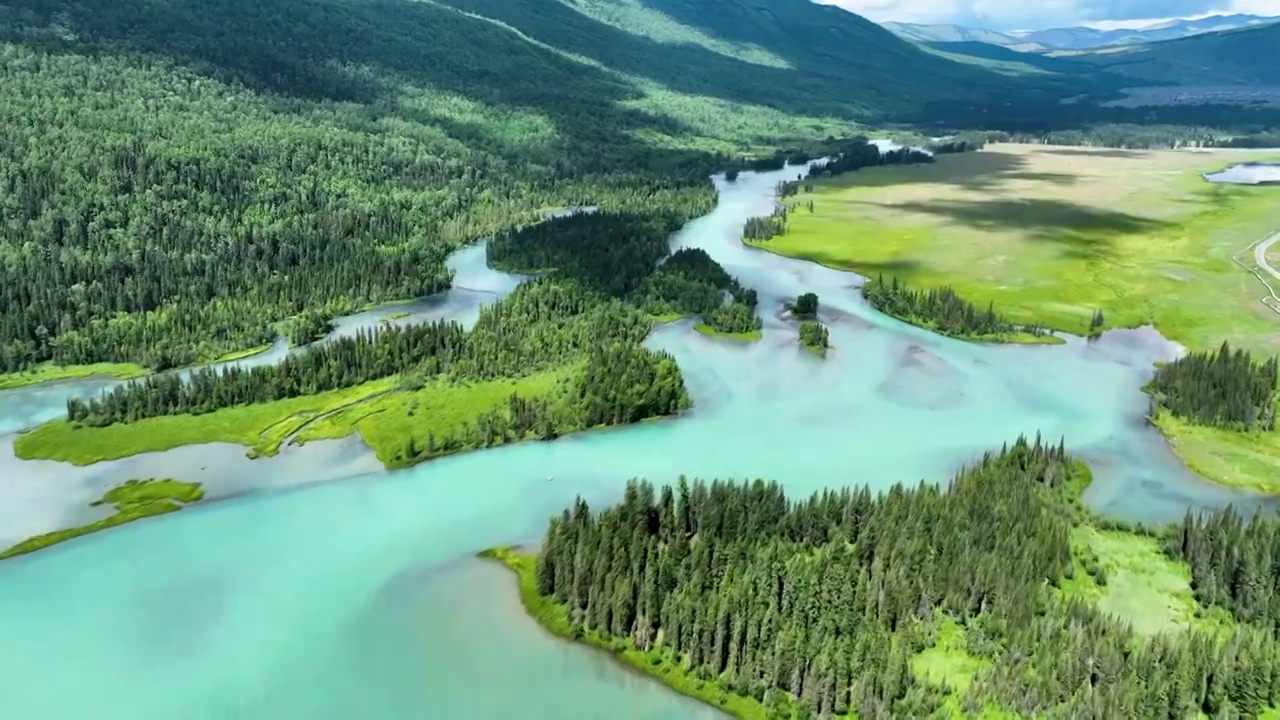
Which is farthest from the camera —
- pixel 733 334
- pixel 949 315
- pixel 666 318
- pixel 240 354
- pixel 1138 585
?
pixel 666 318

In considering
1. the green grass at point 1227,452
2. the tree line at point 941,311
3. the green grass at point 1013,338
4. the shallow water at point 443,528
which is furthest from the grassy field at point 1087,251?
the shallow water at point 443,528

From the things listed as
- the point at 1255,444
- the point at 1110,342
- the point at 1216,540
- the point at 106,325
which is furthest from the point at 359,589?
the point at 1110,342

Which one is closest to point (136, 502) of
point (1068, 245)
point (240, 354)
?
point (240, 354)

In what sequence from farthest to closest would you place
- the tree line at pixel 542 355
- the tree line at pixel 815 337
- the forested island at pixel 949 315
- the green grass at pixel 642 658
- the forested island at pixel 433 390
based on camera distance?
1. the forested island at pixel 949 315
2. the tree line at pixel 815 337
3. the tree line at pixel 542 355
4. the forested island at pixel 433 390
5. the green grass at pixel 642 658

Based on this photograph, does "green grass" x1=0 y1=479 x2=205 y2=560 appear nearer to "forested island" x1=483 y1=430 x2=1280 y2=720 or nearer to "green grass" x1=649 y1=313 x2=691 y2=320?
"forested island" x1=483 y1=430 x2=1280 y2=720

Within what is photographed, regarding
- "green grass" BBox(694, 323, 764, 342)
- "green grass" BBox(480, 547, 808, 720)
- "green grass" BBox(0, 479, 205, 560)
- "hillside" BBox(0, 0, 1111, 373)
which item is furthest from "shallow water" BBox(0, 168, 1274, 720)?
"hillside" BBox(0, 0, 1111, 373)

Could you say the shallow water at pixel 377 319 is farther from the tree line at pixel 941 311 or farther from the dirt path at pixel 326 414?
the tree line at pixel 941 311

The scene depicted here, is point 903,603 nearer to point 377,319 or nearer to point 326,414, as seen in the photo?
point 326,414
